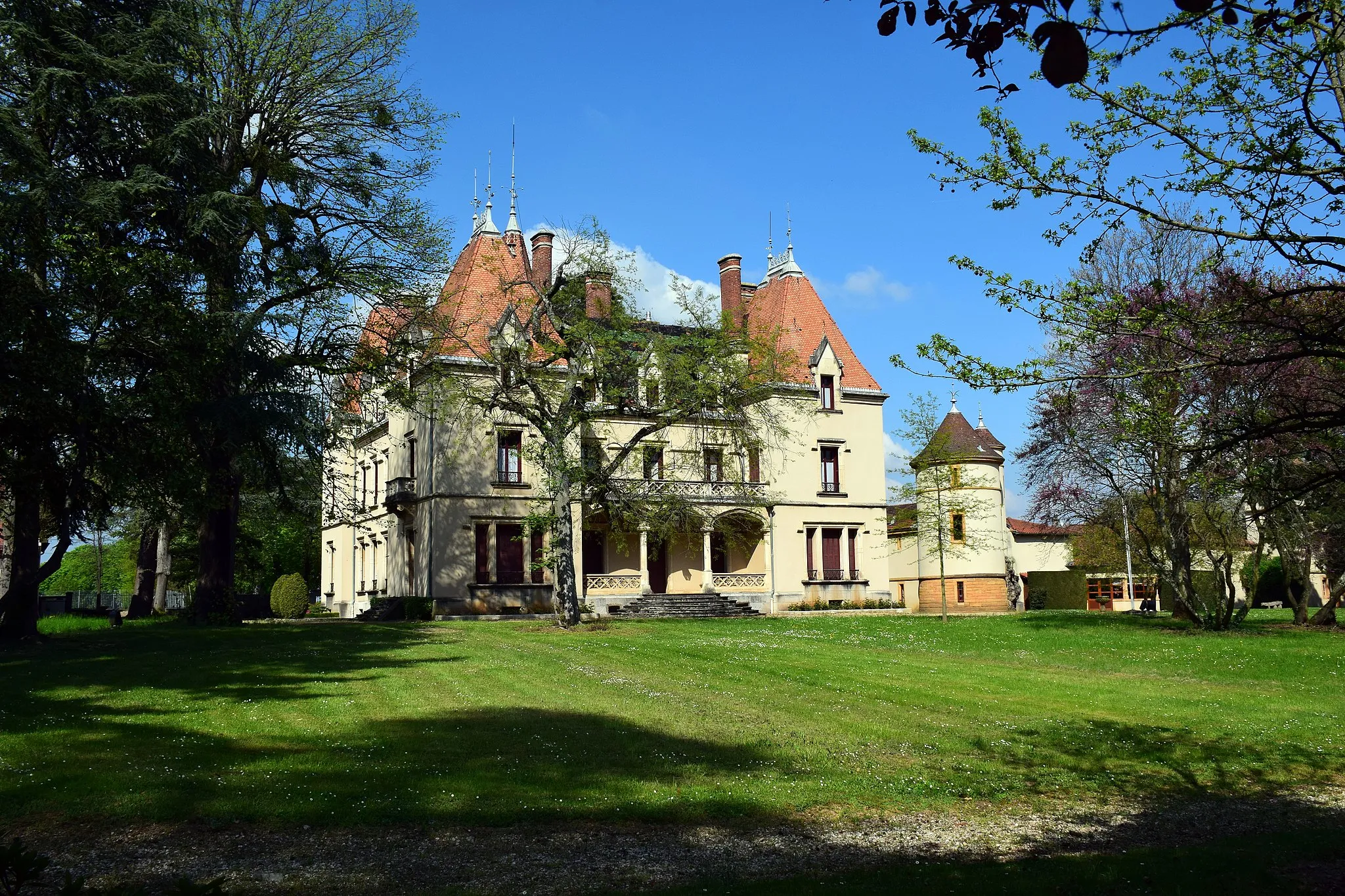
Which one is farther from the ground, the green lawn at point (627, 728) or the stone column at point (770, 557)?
the stone column at point (770, 557)

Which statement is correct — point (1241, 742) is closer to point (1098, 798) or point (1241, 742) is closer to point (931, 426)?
point (1098, 798)

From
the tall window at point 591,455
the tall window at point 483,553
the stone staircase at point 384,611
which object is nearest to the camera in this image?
the tall window at point 591,455

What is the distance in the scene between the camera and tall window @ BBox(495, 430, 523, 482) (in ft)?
130

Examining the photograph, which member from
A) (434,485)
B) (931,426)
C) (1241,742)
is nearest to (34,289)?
(1241,742)

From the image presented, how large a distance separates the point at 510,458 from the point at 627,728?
1106 inches

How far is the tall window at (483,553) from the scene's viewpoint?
38.6m

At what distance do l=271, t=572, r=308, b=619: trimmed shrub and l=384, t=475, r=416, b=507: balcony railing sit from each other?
18.5 feet

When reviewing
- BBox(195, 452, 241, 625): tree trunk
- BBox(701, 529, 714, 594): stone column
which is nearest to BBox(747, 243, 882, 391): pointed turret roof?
BBox(701, 529, 714, 594): stone column

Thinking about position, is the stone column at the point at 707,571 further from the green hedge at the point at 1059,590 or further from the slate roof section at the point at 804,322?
the green hedge at the point at 1059,590

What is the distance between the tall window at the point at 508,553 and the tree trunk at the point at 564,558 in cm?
1072

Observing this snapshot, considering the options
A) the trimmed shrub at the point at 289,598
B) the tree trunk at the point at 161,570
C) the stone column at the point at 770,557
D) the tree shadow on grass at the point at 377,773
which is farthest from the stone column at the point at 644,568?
the tree shadow on grass at the point at 377,773

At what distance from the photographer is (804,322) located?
47.6 m

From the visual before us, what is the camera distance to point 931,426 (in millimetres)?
36156

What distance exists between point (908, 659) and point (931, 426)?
16.0 metres
